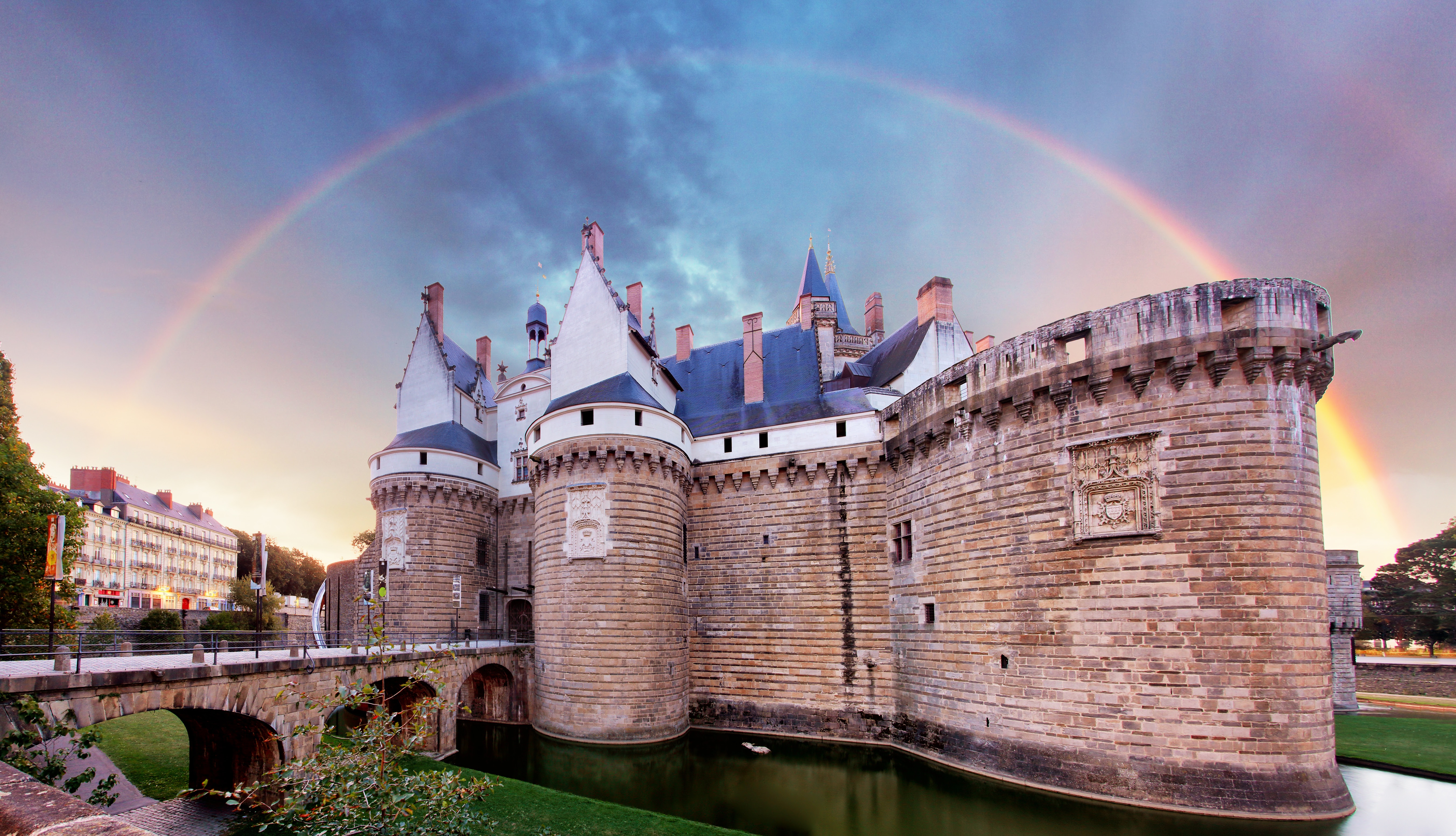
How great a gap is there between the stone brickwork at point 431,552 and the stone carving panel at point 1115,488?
2379cm

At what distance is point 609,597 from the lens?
2161 cm

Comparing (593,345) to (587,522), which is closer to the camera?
(587,522)

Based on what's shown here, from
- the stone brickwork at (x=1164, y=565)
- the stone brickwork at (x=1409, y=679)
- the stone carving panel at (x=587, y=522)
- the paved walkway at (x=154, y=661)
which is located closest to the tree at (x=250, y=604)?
the paved walkway at (x=154, y=661)

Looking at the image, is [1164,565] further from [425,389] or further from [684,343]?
[425,389]

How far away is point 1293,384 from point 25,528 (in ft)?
116

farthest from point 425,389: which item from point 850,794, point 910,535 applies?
Result: point 850,794

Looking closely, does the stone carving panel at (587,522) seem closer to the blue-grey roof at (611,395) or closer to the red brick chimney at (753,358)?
the blue-grey roof at (611,395)

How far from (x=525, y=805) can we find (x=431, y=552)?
15.7 meters

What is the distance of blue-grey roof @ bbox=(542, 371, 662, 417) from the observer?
22906 mm

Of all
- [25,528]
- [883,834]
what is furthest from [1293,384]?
[25,528]

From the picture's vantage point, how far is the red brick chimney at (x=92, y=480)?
50.3m

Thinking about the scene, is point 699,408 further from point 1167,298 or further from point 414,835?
point 414,835

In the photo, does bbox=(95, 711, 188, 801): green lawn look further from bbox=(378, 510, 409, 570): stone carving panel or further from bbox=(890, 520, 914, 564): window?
bbox=(890, 520, 914, 564): window

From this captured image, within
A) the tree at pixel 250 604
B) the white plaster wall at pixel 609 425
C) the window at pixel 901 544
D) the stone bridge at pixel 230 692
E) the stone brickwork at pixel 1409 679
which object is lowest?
the stone brickwork at pixel 1409 679
